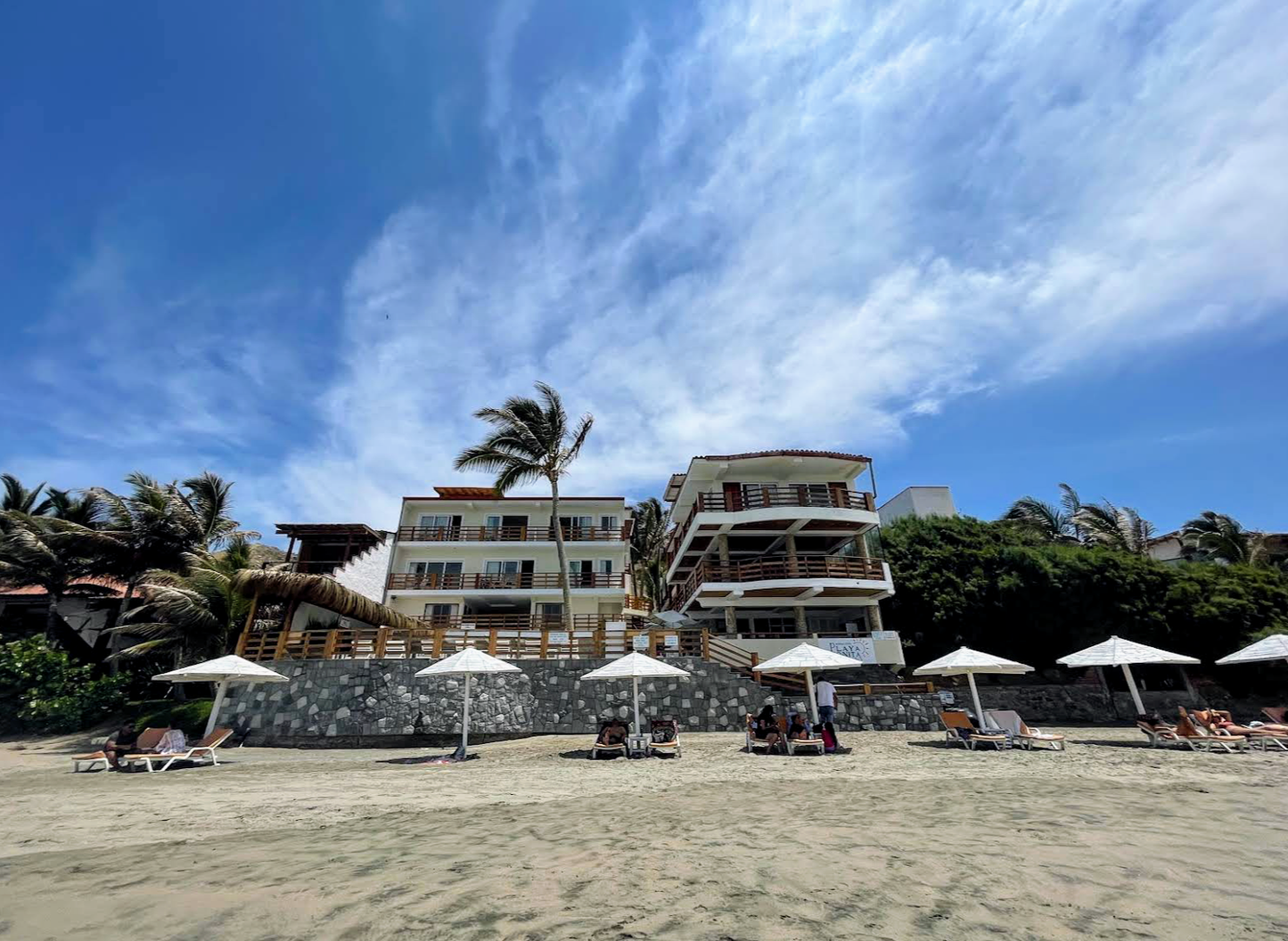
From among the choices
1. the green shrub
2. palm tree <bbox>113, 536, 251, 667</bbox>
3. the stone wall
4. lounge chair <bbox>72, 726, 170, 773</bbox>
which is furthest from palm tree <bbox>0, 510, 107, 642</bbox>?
lounge chair <bbox>72, 726, 170, 773</bbox>

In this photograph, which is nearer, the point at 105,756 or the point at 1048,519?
the point at 105,756

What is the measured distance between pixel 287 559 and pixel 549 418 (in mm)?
15947

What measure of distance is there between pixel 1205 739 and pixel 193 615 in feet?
88.3

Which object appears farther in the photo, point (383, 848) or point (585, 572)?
point (585, 572)

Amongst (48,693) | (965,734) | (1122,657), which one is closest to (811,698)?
(965,734)

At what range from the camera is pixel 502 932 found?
140 inches

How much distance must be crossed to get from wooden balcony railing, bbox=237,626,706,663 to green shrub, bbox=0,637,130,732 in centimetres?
559

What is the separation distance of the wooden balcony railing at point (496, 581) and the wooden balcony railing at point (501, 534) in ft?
5.87

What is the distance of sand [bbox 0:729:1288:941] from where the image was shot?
12.3 feet

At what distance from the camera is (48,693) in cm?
1859

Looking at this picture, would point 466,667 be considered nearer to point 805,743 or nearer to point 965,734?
point 805,743

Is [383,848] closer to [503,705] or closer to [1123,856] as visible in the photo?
[1123,856]

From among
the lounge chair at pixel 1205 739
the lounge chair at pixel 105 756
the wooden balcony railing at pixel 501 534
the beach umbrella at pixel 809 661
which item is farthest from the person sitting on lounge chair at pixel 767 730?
the wooden balcony railing at pixel 501 534

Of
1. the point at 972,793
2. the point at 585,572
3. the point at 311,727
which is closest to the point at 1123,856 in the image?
the point at 972,793
